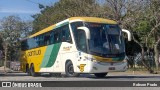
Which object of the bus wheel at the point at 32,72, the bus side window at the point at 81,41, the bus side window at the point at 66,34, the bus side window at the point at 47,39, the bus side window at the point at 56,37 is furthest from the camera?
the bus wheel at the point at 32,72

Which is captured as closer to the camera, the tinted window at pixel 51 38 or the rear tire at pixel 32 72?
the tinted window at pixel 51 38

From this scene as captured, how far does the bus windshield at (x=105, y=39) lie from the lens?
20.0 metres

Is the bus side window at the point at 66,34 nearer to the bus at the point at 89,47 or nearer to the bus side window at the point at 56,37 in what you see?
the bus at the point at 89,47

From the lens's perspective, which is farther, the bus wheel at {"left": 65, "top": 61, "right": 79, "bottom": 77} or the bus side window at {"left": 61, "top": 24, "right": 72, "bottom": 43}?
the bus side window at {"left": 61, "top": 24, "right": 72, "bottom": 43}

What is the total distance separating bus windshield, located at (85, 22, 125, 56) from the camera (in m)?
20.0

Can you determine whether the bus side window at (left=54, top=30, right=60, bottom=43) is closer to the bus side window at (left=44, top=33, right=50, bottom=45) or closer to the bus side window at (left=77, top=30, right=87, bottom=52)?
the bus side window at (left=44, top=33, right=50, bottom=45)

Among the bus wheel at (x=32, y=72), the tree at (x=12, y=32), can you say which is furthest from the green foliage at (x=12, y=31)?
the bus wheel at (x=32, y=72)

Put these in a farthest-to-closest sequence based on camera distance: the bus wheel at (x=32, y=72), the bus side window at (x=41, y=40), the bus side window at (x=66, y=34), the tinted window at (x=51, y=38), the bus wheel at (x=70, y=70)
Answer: the bus wheel at (x=32, y=72)
the bus side window at (x=41, y=40)
the tinted window at (x=51, y=38)
the bus side window at (x=66, y=34)
the bus wheel at (x=70, y=70)

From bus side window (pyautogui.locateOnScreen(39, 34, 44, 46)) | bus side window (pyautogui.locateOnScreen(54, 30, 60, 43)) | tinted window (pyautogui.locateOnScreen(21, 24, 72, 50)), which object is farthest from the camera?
bus side window (pyautogui.locateOnScreen(39, 34, 44, 46))

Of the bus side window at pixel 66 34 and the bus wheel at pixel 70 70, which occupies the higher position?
the bus side window at pixel 66 34

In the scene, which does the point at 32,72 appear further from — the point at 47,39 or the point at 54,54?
the point at 54,54

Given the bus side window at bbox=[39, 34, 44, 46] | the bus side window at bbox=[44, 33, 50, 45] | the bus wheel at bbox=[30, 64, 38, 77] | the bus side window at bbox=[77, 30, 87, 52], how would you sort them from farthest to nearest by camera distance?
1. the bus wheel at bbox=[30, 64, 38, 77]
2. the bus side window at bbox=[39, 34, 44, 46]
3. the bus side window at bbox=[44, 33, 50, 45]
4. the bus side window at bbox=[77, 30, 87, 52]

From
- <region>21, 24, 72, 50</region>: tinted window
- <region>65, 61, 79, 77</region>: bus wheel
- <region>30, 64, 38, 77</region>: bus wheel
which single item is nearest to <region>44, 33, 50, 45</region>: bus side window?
<region>21, 24, 72, 50</region>: tinted window

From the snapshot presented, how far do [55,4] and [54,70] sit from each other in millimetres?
38823
